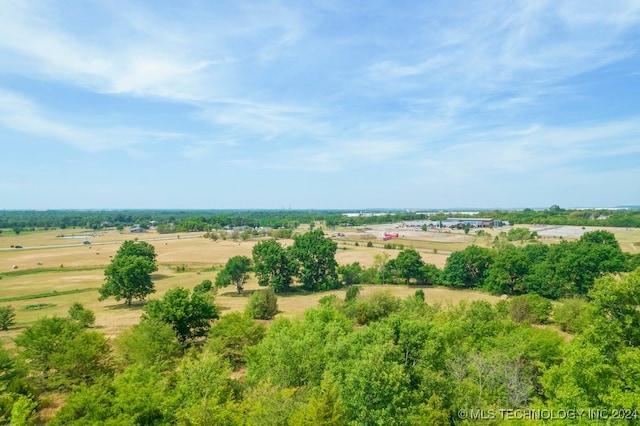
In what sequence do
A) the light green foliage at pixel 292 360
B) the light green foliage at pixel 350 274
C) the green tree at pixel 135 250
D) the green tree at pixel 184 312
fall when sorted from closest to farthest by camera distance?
the light green foliage at pixel 292 360
the green tree at pixel 184 312
the light green foliage at pixel 350 274
the green tree at pixel 135 250

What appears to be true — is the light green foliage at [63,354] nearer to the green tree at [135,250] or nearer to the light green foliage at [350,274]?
the light green foliage at [350,274]

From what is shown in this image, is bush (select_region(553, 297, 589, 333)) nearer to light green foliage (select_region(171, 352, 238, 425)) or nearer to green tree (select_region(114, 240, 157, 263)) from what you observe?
light green foliage (select_region(171, 352, 238, 425))

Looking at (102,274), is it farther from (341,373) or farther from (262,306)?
(341,373)

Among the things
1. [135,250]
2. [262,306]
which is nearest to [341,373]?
[262,306]

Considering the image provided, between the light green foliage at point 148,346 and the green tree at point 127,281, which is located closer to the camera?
the light green foliage at point 148,346

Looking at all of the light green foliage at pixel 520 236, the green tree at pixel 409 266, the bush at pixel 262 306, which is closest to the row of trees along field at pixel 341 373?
the bush at pixel 262 306

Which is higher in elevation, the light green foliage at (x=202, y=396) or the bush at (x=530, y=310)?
the light green foliage at (x=202, y=396)
